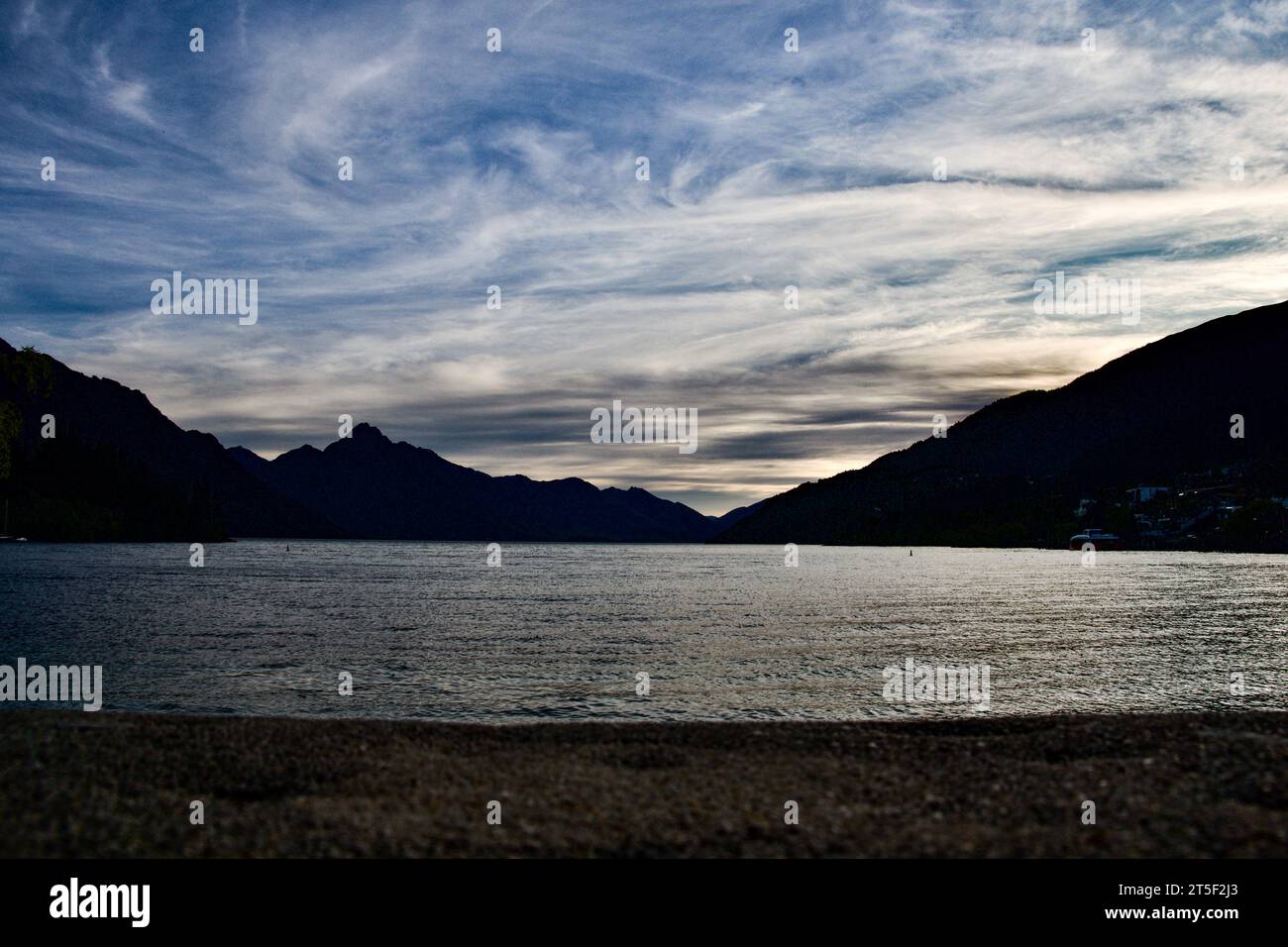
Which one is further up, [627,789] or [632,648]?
[627,789]

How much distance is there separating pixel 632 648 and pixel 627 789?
111ft

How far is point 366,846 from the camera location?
45.7ft

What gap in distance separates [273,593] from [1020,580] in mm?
107028

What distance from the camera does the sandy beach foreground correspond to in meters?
14.2

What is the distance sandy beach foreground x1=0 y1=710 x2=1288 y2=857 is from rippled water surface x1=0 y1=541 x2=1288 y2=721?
8.55 meters

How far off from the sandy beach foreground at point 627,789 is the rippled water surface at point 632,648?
28.1ft

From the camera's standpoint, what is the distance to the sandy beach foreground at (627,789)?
46.6 ft

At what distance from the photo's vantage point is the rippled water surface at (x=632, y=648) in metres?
34.2

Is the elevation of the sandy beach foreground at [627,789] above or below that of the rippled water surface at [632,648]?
above

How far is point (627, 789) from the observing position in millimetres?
17828

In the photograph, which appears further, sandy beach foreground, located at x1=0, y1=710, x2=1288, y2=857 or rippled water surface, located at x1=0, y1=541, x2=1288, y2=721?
rippled water surface, located at x1=0, y1=541, x2=1288, y2=721

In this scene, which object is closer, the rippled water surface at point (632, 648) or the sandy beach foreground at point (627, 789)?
the sandy beach foreground at point (627, 789)
